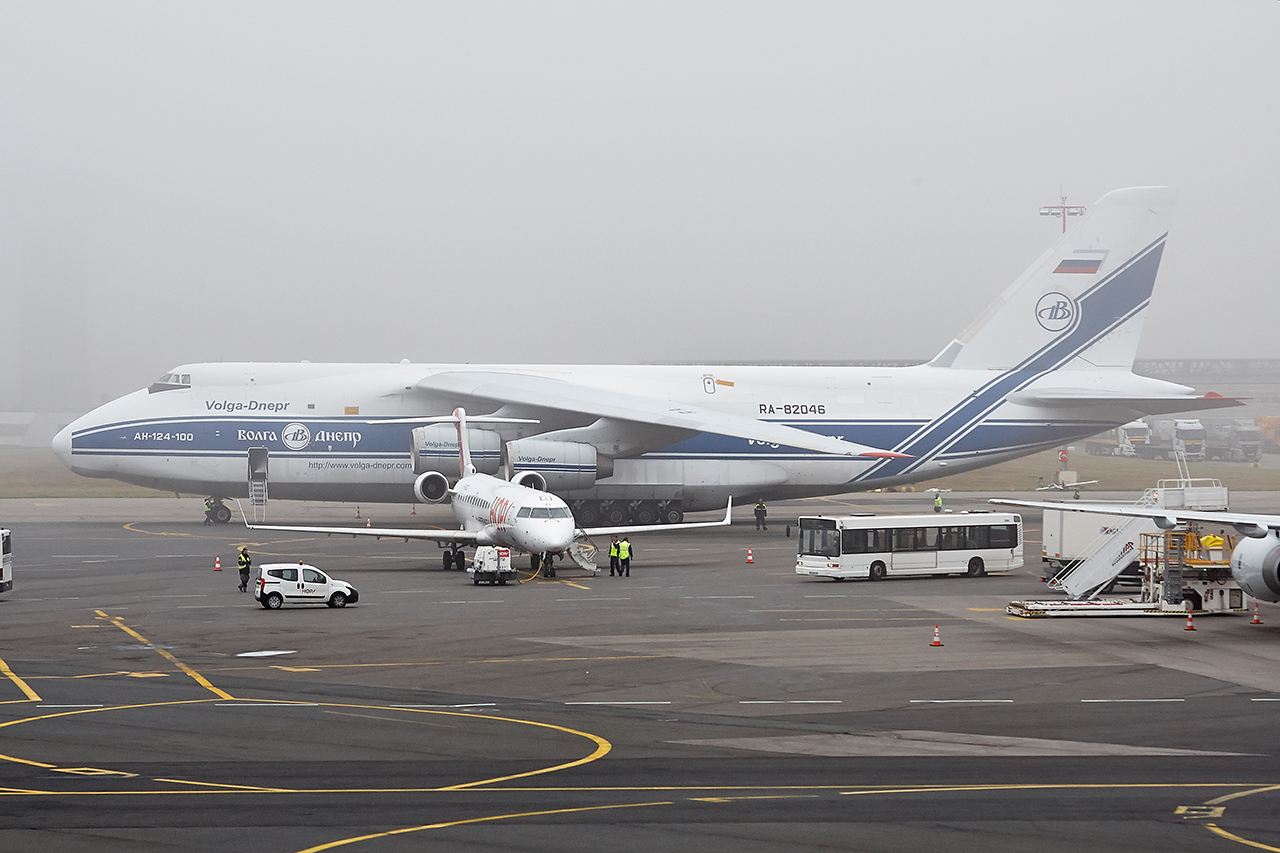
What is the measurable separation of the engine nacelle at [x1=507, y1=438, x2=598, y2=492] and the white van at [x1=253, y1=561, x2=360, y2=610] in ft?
54.8

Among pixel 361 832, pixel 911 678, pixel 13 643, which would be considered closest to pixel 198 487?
pixel 13 643

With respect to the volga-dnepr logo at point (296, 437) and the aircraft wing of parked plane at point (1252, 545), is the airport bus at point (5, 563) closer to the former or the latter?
the volga-dnepr logo at point (296, 437)

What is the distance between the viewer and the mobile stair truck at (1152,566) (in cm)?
2923

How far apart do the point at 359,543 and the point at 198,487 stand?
8083mm

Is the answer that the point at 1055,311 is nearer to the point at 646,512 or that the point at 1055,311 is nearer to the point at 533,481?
the point at 646,512

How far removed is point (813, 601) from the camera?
32312 mm

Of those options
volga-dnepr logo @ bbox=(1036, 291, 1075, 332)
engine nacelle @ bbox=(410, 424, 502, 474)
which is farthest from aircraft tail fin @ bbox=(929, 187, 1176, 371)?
engine nacelle @ bbox=(410, 424, 502, 474)

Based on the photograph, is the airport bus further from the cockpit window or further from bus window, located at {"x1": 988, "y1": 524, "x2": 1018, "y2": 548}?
bus window, located at {"x1": 988, "y1": 524, "x2": 1018, "y2": 548}

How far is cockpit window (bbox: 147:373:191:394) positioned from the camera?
50438mm

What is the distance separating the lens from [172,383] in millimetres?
50562

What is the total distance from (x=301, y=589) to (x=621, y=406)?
19929mm

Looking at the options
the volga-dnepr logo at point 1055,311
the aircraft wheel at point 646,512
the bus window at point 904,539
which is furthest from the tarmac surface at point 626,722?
the volga-dnepr logo at point 1055,311

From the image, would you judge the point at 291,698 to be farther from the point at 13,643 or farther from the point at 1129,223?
the point at 1129,223

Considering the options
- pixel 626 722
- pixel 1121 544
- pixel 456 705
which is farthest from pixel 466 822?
pixel 1121 544
